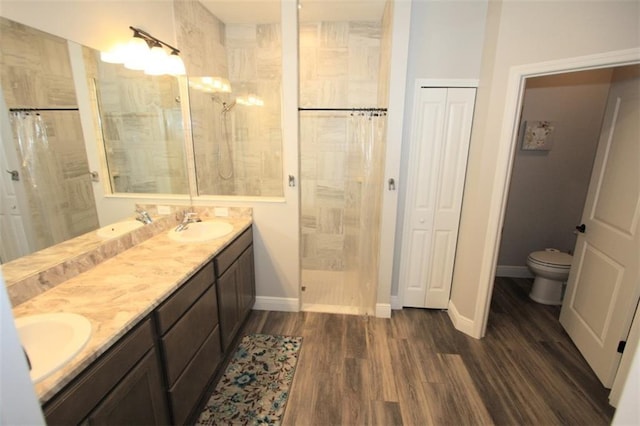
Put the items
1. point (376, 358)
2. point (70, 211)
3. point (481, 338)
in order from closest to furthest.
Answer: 1. point (70, 211)
2. point (376, 358)
3. point (481, 338)

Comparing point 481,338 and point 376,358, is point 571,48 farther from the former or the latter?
point 376,358

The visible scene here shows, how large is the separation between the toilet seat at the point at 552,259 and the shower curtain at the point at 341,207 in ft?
5.54

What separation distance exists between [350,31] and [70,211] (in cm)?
294

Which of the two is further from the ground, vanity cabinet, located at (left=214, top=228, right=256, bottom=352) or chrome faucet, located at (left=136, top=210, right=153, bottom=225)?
chrome faucet, located at (left=136, top=210, right=153, bottom=225)

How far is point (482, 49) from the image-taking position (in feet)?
7.47

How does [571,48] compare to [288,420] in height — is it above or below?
above

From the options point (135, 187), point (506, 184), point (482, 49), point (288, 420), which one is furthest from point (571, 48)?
point (135, 187)

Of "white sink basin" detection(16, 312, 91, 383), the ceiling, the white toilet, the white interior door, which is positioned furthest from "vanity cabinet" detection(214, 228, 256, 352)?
the white toilet

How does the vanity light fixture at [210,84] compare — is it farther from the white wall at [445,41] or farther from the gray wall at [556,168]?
the gray wall at [556,168]

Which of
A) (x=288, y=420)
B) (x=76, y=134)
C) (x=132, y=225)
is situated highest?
(x=76, y=134)

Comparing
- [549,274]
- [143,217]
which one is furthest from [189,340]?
[549,274]

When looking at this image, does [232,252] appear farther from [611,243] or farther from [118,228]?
[611,243]

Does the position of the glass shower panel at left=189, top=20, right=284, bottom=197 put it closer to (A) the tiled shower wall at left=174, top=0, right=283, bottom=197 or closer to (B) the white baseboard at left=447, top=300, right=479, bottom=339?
(A) the tiled shower wall at left=174, top=0, right=283, bottom=197

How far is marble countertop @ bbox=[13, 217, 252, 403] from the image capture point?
3.22 ft
